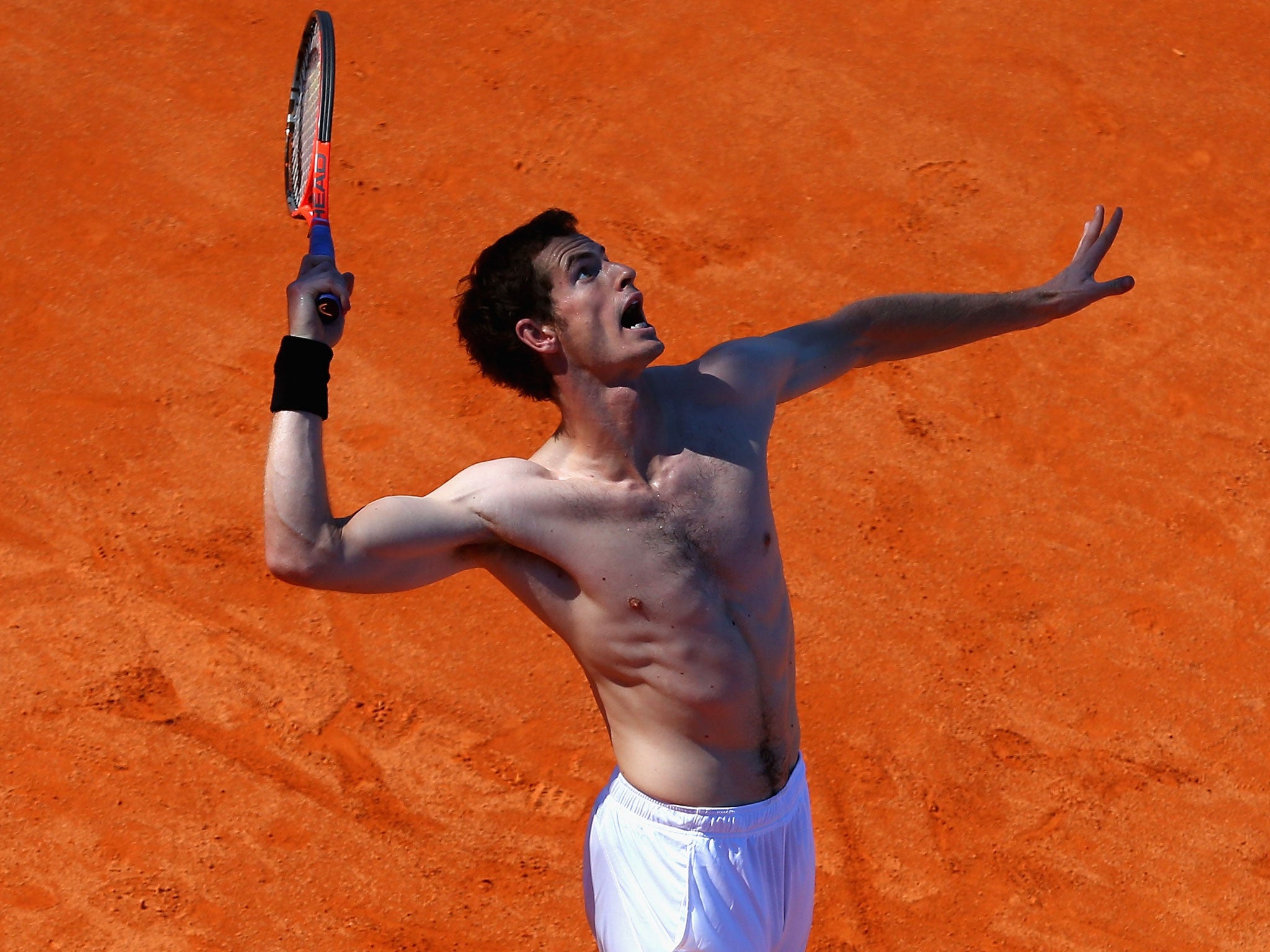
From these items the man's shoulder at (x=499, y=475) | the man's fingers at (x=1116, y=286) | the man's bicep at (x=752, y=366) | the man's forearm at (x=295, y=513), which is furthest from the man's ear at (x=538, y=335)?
the man's fingers at (x=1116, y=286)

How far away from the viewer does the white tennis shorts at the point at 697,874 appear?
3.25m

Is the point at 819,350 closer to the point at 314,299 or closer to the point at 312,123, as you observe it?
the point at 314,299

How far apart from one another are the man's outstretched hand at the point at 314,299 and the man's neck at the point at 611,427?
541mm

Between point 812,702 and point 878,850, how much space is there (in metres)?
0.67

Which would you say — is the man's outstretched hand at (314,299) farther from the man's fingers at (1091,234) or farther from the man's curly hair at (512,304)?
the man's fingers at (1091,234)

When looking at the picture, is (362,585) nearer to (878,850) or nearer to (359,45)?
(878,850)

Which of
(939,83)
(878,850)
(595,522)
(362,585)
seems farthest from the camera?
(939,83)

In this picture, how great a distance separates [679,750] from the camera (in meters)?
3.28

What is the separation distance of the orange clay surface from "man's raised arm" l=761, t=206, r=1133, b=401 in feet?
7.27

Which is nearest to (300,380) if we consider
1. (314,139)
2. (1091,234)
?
(314,139)

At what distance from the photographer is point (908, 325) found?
3701mm

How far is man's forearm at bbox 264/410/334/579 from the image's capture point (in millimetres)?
2838

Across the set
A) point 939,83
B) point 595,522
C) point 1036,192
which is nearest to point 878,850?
point 595,522

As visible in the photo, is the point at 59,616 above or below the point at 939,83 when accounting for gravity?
below
